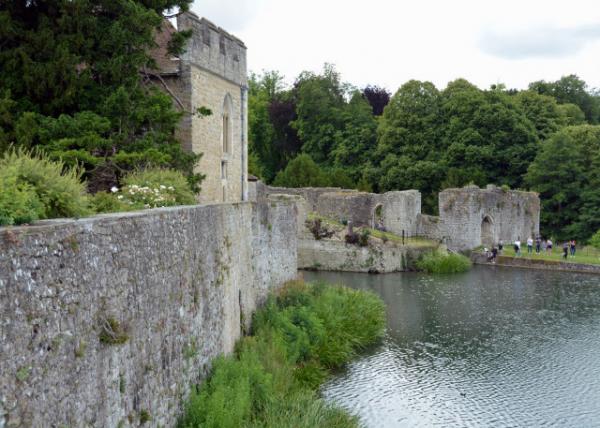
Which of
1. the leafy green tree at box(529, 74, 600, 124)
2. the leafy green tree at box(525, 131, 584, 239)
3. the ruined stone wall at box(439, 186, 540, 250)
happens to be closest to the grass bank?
the ruined stone wall at box(439, 186, 540, 250)

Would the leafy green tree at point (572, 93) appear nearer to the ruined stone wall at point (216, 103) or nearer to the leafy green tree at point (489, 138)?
the leafy green tree at point (489, 138)

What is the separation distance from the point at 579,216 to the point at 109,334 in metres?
36.3

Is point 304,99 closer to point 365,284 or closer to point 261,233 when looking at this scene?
point 365,284

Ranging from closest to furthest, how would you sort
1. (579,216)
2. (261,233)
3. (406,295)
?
(261,233) → (406,295) → (579,216)

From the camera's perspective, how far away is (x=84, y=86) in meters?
12.6

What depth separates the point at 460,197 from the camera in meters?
34.2

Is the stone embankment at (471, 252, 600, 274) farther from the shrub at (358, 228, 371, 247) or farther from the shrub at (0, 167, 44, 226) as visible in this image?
the shrub at (0, 167, 44, 226)

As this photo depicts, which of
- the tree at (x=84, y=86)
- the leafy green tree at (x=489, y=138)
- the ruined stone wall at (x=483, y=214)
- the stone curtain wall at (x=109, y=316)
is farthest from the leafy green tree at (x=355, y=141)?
the stone curtain wall at (x=109, y=316)

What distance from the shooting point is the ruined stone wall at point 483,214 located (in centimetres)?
3406

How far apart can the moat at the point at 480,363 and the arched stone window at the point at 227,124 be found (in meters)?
6.46

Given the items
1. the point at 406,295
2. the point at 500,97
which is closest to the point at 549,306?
the point at 406,295

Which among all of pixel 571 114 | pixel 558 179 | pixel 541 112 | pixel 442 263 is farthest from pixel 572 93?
pixel 442 263

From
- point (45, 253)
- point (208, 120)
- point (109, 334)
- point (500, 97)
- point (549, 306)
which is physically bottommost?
point (549, 306)

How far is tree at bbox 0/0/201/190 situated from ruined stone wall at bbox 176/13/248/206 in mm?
2716
